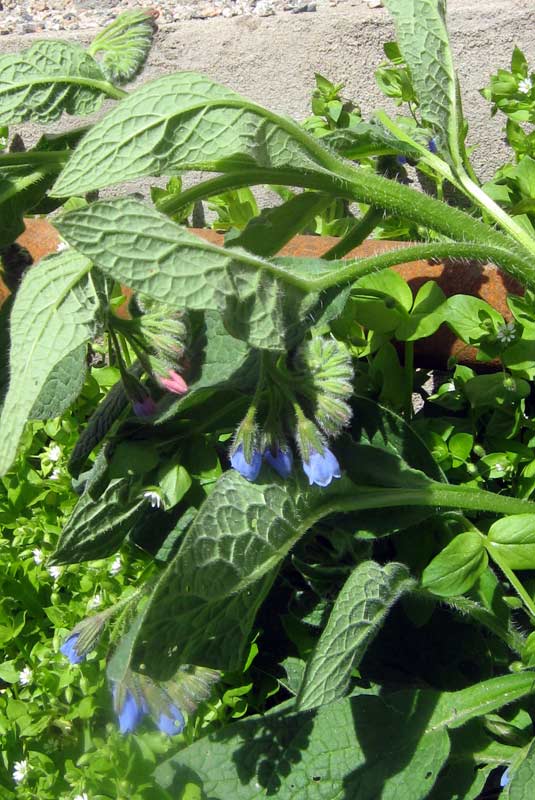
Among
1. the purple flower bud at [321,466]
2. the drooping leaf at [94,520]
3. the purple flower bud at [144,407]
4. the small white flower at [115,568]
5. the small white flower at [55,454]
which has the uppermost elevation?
the purple flower bud at [144,407]

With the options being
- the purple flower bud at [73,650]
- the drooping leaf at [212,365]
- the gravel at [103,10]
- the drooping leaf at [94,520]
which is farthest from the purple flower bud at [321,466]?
the gravel at [103,10]

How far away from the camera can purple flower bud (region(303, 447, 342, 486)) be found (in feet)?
2.86

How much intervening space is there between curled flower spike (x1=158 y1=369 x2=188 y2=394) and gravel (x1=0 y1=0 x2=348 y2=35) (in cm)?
122

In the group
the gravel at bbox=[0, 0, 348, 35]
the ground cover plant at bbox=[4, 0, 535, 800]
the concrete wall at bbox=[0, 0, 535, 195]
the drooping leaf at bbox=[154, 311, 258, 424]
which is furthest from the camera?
the gravel at bbox=[0, 0, 348, 35]

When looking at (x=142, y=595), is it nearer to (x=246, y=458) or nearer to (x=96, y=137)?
(x=246, y=458)

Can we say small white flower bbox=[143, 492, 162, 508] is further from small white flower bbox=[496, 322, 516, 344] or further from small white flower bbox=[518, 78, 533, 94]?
small white flower bbox=[518, 78, 533, 94]

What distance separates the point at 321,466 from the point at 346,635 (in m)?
0.16

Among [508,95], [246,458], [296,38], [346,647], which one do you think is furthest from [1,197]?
[296,38]

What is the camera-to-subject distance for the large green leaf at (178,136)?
78 cm

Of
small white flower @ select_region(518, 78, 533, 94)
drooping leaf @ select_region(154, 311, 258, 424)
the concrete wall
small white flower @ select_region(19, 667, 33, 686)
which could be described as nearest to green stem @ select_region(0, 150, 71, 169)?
drooping leaf @ select_region(154, 311, 258, 424)

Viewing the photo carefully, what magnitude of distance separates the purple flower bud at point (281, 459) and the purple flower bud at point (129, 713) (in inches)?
10.9

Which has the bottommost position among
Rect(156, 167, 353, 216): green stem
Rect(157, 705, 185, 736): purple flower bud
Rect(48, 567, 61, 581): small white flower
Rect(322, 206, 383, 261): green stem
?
Rect(48, 567, 61, 581): small white flower

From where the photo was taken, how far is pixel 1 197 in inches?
38.3

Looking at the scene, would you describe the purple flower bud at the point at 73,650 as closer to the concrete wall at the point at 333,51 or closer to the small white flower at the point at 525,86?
the small white flower at the point at 525,86
